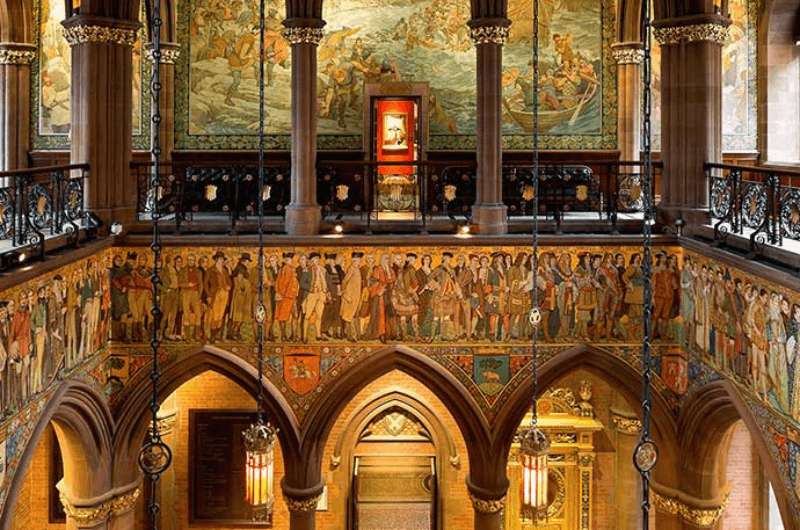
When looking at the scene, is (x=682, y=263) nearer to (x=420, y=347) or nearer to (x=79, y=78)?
(x=420, y=347)

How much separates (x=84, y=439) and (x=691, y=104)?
31.0 feet

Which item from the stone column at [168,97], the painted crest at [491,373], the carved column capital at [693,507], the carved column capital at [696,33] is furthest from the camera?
the stone column at [168,97]

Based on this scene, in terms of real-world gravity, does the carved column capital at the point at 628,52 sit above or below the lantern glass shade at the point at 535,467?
above

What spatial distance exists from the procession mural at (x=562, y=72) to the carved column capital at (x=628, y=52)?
1.44ft

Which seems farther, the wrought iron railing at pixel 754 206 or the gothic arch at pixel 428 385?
the gothic arch at pixel 428 385

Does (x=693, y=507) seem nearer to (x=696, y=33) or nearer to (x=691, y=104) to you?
(x=691, y=104)

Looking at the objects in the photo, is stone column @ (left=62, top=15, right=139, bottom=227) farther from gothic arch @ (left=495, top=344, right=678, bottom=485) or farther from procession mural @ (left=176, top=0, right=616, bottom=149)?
gothic arch @ (left=495, top=344, right=678, bottom=485)

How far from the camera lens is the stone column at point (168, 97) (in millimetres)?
18125

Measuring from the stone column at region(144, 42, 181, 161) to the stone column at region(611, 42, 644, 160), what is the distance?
26.6ft

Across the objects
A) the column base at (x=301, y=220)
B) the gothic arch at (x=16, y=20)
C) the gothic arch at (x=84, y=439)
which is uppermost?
the gothic arch at (x=16, y=20)

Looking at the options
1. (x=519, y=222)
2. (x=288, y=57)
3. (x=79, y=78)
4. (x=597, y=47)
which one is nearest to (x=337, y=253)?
(x=519, y=222)

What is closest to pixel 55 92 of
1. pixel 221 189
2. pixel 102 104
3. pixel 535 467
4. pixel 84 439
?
pixel 221 189

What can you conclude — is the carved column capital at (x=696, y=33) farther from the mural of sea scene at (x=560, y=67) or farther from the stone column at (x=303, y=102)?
the stone column at (x=303, y=102)

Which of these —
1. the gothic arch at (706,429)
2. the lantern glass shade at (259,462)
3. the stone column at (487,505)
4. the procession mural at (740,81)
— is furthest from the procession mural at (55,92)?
the gothic arch at (706,429)
